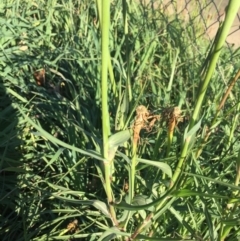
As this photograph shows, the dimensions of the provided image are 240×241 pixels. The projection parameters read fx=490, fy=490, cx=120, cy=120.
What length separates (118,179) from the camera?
1.28 metres

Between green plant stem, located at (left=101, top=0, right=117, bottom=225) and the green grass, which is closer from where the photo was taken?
green plant stem, located at (left=101, top=0, right=117, bottom=225)

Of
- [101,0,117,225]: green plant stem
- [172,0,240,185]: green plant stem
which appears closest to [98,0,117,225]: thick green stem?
[101,0,117,225]: green plant stem

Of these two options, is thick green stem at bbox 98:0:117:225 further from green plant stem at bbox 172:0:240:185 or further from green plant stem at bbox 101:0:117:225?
green plant stem at bbox 172:0:240:185

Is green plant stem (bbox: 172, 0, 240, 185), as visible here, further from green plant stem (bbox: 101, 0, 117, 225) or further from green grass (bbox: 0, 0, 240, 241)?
green plant stem (bbox: 101, 0, 117, 225)

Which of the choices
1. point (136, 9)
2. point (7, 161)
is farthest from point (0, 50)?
point (136, 9)

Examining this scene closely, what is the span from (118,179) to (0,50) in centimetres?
71

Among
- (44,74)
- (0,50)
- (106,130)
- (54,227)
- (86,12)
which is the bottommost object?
(54,227)

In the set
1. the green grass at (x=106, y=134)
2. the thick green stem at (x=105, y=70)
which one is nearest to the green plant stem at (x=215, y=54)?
the green grass at (x=106, y=134)

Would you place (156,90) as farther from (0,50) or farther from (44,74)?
(0,50)

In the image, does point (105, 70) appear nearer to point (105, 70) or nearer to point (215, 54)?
point (105, 70)

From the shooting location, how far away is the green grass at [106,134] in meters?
0.95

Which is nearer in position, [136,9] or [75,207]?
[75,207]

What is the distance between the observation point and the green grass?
3.11 feet

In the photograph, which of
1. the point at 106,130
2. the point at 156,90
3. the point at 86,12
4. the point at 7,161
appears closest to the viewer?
the point at 106,130
